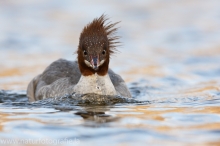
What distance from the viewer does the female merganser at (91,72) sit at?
960 cm

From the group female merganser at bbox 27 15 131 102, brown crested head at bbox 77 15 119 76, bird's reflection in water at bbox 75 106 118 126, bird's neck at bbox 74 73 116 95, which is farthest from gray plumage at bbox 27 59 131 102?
bird's reflection in water at bbox 75 106 118 126

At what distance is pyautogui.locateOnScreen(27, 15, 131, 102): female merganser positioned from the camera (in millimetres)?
9602

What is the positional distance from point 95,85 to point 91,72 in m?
0.25

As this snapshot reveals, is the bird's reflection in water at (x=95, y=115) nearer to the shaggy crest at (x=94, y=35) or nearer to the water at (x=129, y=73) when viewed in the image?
the water at (x=129, y=73)

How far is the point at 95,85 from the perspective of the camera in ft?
32.7

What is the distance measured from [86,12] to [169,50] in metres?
4.52

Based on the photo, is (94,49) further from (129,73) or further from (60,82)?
(129,73)

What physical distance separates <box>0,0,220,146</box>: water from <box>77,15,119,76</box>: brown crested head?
52 cm

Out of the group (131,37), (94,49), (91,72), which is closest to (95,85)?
(91,72)

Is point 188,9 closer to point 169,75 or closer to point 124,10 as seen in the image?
point 124,10

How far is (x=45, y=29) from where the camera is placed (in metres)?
19.0

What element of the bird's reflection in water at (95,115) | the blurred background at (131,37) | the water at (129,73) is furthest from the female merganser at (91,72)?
the blurred background at (131,37)

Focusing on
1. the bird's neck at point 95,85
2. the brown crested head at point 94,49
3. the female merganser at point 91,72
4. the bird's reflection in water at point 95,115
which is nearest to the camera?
the bird's reflection in water at point 95,115

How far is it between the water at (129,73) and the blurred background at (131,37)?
3 centimetres
